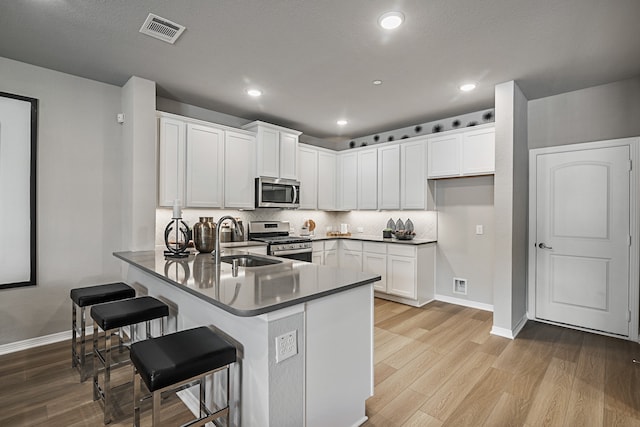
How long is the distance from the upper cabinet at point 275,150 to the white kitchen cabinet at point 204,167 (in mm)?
518

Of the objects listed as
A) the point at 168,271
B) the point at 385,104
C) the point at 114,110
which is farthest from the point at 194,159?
the point at 385,104

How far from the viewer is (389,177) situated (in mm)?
4938

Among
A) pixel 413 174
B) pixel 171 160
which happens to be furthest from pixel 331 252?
pixel 171 160

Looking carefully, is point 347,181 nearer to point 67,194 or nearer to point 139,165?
point 139,165

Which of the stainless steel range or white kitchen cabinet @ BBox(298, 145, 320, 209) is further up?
white kitchen cabinet @ BBox(298, 145, 320, 209)

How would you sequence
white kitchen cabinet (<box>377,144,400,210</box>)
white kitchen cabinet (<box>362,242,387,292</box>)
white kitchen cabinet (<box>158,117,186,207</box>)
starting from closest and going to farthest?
white kitchen cabinet (<box>158,117,186,207</box>) → white kitchen cabinet (<box>362,242,387,292</box>) → white kitchen cabinet (<box>377,144,400,210</box>)

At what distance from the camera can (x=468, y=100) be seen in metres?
3.83

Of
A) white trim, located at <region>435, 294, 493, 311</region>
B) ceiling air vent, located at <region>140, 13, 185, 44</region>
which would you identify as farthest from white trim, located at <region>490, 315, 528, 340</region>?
ceiling air vent, located at <region>140, 13, 185, 44</region>

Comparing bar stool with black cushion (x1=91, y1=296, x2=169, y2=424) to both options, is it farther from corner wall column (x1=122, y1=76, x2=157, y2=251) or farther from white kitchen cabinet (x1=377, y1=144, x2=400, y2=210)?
white kitchen cabinet (x1=377, y1=144, x2=400, y2=210)

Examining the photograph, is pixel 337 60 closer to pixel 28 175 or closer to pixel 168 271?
pixel 168 271

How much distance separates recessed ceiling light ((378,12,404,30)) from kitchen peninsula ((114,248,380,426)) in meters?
1.80

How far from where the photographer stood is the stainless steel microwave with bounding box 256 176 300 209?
4410 millimetres

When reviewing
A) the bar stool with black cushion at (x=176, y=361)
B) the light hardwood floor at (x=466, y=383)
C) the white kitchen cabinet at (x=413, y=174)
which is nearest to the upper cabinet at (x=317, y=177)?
the white kitchen cabinet at (x=413, y=174)

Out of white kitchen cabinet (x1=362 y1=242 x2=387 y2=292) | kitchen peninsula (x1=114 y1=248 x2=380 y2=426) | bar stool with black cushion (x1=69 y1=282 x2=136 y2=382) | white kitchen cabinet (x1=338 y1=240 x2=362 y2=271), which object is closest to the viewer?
kitchen peninsula (x1=114 y1=248 x2=380 y2=426)
